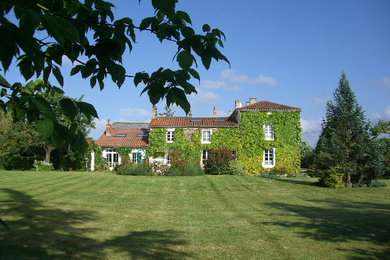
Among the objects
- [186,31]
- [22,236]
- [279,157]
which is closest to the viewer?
[186,31]

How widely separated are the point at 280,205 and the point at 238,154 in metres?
16.6

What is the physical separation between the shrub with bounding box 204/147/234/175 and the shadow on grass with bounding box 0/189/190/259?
637 inches

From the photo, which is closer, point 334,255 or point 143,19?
point 143,19

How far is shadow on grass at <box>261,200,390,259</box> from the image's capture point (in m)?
6.61

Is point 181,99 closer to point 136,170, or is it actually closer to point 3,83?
point 3,83

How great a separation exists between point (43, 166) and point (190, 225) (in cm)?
2274

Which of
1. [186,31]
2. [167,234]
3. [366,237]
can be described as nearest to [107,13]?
[186,31]

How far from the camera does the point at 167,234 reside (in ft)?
22.3

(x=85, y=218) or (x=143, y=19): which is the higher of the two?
(x=143, y=19)

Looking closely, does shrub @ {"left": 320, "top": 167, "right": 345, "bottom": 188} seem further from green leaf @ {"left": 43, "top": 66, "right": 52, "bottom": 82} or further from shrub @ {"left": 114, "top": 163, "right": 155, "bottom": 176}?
green leaf @ {"left": 43, "top": 66, "right": 52, "bottom": 82}

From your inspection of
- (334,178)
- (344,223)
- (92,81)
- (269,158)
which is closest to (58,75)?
(92,81)

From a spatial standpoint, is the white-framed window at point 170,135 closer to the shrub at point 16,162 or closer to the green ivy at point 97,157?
the green ivy at point 97,157

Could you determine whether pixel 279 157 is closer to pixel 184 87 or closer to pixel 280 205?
pixel 280 205

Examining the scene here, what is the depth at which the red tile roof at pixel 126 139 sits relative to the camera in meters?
29.4
